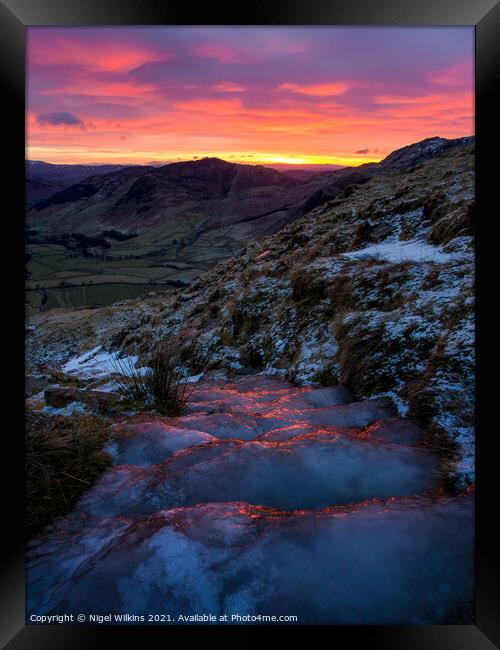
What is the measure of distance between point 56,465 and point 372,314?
13.9 feet

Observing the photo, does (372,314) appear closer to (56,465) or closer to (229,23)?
(229,23)

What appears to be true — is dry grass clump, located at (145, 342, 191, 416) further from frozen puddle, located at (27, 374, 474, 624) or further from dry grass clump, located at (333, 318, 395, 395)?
dry grass clump, located at (333, 318, 395, 395)

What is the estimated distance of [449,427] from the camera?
3.27 metres

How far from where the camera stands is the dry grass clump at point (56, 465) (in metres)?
2.64

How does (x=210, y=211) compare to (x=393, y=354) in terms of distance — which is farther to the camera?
(x=210, y=211)

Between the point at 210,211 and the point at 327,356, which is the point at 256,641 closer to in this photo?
the point at 327,356

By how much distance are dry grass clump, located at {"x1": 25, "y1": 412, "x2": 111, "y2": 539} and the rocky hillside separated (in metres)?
2.45

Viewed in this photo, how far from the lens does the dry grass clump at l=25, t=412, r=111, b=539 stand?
2645 millimetres

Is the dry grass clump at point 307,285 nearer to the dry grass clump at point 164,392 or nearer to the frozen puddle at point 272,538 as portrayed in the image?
the dry grass clump at point 164,392

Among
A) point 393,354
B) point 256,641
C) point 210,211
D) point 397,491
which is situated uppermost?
point 210,211

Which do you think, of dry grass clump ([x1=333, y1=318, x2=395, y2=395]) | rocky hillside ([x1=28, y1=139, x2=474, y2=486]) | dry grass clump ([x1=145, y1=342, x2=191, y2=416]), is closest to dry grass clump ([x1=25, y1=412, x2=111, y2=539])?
dry grass clump ([x1=145, y1=342, x2=191, y2=416])

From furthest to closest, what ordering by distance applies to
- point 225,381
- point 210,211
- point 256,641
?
point 210,211
point 225,381
point 256,641
